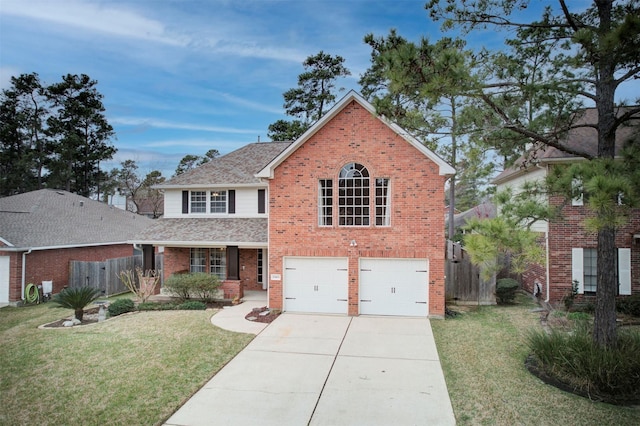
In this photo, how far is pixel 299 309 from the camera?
13.0m

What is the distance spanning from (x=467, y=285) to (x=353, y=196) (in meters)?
5.74

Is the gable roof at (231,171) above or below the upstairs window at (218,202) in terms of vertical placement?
above

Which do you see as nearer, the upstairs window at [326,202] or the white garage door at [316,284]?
the white garage door at [316,284]

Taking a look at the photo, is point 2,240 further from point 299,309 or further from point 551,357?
point 551,357

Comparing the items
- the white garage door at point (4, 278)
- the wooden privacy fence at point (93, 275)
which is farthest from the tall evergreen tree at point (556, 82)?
the white garage door at point (4, 278)

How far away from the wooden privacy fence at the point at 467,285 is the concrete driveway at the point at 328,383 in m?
3.88

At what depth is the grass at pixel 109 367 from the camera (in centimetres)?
615

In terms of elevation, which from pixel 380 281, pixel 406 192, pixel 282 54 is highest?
pixel 282 54

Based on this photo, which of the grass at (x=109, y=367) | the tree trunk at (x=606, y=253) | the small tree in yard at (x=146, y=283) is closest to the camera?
the grass at (x=109, y=367)

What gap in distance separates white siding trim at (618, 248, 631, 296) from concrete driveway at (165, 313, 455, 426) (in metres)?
7.37

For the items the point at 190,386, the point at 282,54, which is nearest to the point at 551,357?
the point at 190,386

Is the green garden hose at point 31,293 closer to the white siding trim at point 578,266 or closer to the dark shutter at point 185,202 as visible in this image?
the dark shutter at point 185,202

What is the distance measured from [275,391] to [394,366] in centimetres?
275

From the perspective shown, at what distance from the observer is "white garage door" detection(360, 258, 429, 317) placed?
484 inches
